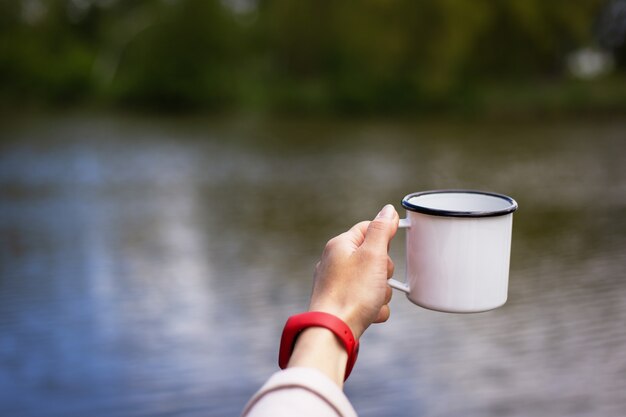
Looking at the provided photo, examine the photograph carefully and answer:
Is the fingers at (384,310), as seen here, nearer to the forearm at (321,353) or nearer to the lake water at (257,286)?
the forearm at (321,353)

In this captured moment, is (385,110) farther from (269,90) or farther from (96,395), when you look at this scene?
(96,395)

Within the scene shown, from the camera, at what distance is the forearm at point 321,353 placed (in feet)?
3.09

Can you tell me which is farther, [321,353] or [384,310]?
[384,310]

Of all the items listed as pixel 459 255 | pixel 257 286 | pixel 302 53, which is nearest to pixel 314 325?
pixel 459 255

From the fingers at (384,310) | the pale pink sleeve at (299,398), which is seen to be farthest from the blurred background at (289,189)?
the pale pink sleeve at (299,398)

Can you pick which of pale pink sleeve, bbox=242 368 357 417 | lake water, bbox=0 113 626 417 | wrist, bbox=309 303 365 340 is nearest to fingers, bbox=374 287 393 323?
wrist, bbox=309 303 365 340

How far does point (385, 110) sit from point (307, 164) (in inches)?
417

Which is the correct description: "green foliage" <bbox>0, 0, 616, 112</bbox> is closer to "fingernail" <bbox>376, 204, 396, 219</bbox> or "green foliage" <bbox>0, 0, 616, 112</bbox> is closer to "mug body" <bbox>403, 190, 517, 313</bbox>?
"mug body" <bbox>403, 190, 517, 313</bbox>

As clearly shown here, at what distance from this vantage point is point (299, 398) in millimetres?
838

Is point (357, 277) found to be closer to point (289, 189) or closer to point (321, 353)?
point (321, 353)

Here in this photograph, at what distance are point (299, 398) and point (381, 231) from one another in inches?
15.4

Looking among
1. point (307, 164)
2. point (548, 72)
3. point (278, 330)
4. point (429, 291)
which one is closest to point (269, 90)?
point (548, 72)

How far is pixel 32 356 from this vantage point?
4020mm

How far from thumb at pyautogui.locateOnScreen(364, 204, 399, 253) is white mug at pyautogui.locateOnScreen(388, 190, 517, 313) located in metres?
0.13
